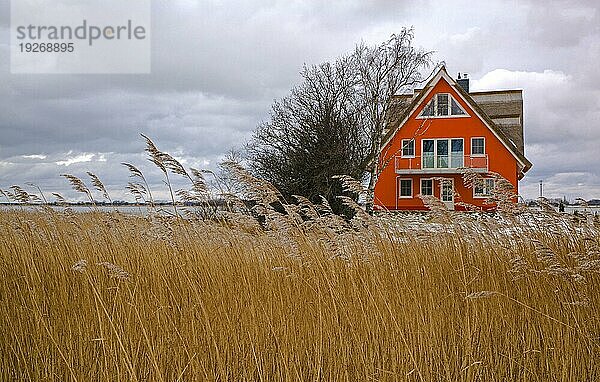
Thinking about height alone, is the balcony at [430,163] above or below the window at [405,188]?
above

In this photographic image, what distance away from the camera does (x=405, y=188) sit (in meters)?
26.8

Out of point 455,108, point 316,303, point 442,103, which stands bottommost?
point 316,303

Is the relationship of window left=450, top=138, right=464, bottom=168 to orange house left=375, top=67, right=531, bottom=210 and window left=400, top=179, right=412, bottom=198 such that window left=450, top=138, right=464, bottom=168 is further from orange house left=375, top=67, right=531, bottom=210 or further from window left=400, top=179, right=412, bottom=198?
window left=400, top=179, right=412, bottom=198

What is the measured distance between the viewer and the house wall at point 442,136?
81.8 feet

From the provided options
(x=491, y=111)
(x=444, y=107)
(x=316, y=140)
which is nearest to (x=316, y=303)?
(x=316, y=140)

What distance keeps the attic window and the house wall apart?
0.18 metres

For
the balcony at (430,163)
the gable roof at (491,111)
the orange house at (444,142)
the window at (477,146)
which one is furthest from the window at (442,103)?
the balcony at (430,163)

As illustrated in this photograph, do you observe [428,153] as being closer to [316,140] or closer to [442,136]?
[442,136]

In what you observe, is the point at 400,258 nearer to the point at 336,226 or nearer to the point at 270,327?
the point at 336,226

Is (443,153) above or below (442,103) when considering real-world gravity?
below

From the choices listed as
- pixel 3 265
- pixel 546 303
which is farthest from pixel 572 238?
pixel 3 265

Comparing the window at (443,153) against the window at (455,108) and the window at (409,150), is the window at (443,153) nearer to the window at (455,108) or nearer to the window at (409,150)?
the window at (409,150)

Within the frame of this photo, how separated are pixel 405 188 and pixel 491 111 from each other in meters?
5.84

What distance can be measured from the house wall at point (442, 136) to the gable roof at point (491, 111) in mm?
321
